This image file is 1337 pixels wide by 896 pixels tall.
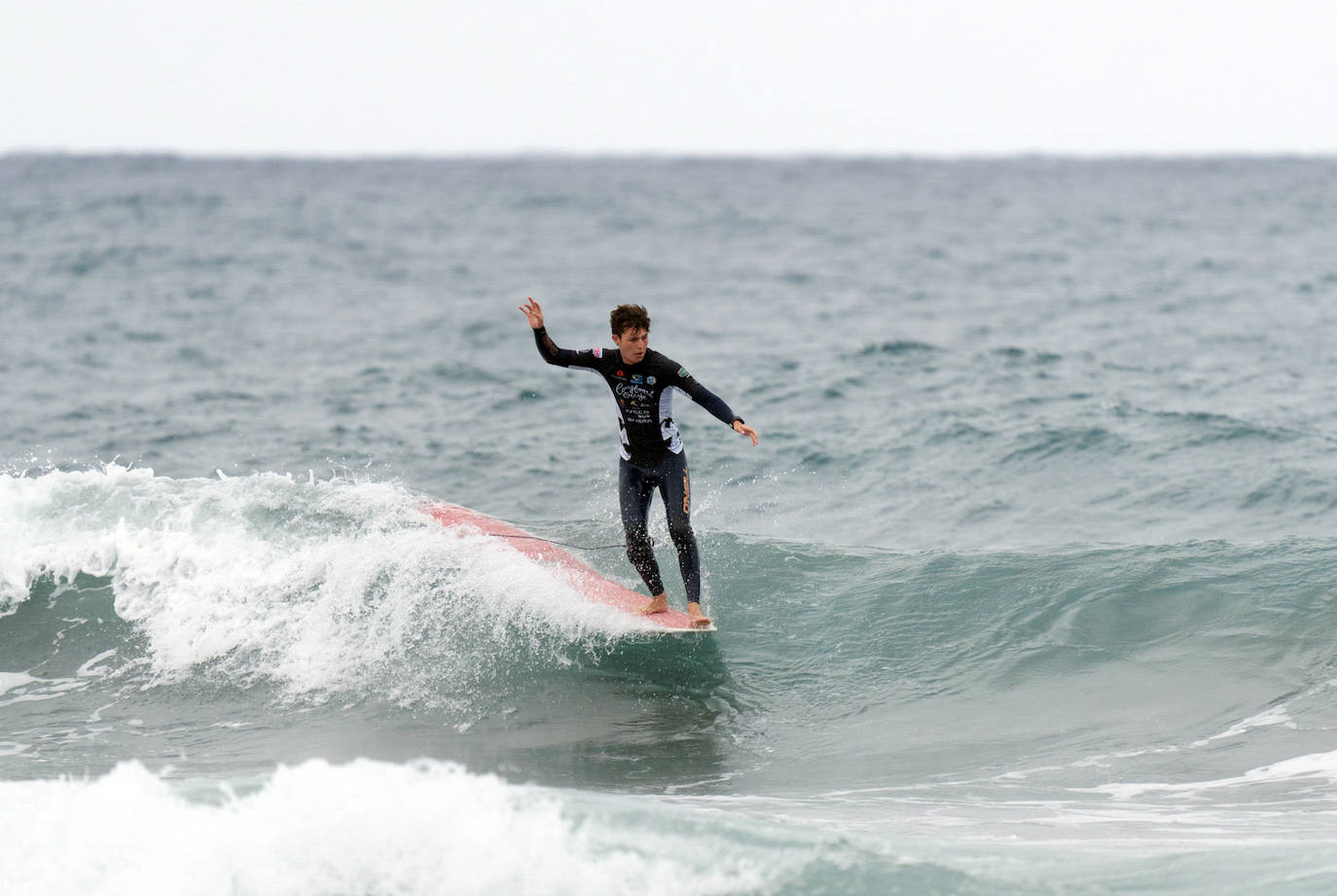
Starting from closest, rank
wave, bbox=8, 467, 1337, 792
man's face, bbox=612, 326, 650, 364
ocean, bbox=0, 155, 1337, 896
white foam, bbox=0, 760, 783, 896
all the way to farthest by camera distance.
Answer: white foam, bbox=0, 760, 783, 896 < ocean, bbox=0, 155, 1337, 896 < wave, bbox=8, 467, 1337, 792 < man's face, bbox=612, 326, 650, 364

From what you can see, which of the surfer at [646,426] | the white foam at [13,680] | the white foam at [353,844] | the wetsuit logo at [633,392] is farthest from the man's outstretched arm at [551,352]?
the white foam at [13,680]

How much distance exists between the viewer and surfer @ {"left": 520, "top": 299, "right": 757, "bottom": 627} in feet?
24.8

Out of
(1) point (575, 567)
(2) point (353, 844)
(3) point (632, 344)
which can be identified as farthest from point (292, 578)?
(2) point (353, 844)

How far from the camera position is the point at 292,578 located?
8734mm

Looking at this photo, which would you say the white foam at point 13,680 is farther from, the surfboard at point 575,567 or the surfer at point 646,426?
the surfer at point 646,426

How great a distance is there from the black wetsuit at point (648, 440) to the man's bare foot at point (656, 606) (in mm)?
49

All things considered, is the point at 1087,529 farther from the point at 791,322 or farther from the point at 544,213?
the point at 544,213

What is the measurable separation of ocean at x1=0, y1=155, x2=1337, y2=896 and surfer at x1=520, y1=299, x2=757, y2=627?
1.81ft

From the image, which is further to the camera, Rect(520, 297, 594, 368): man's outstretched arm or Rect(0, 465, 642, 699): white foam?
Rect(0, 465, 642, 699): white foam

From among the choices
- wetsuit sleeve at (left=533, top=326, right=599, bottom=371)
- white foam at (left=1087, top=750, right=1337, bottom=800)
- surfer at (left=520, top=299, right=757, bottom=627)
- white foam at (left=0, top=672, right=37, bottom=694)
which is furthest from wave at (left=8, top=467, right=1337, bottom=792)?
wetsuit sleeve at (left=533, top=326, right=599, bottom=371)

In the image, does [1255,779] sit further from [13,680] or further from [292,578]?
[13,680]

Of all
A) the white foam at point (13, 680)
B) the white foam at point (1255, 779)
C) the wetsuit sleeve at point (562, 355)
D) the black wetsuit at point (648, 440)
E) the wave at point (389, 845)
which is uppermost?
the wetsuit sleeve at point (562, 355)

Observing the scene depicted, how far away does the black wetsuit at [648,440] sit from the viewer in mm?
7691

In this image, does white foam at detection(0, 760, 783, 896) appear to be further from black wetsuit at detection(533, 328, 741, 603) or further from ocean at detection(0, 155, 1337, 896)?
black wetsuit at detection(533, 328, 741, 603)
